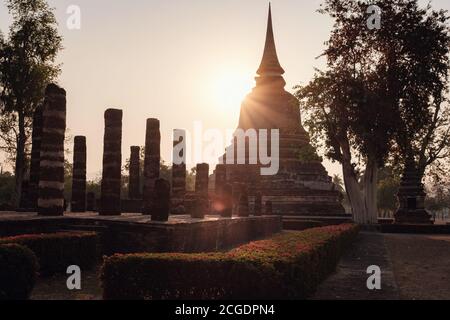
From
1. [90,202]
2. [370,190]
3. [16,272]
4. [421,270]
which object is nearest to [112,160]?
[90,202]

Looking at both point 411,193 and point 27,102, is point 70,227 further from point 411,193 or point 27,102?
point 411,193

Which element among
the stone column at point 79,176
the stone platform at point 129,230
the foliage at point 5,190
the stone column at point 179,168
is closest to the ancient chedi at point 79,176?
the stone column at point 79,176

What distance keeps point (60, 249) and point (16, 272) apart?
321 centimetres

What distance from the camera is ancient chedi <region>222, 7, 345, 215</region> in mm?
43219

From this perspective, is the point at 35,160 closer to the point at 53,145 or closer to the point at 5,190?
the point at 53,145

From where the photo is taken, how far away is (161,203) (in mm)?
15141

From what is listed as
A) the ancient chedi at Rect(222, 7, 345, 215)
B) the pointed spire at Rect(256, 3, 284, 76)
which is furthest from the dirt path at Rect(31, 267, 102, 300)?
the pointed spire at Rect(256, 3, 284, 76)

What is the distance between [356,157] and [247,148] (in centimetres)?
2121

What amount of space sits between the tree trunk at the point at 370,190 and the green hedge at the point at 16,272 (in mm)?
25292

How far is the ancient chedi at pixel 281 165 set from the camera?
43.2 meters

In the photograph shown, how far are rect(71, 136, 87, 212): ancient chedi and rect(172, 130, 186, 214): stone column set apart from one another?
5089mm

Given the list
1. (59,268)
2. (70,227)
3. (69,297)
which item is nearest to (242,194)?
(70,227)
